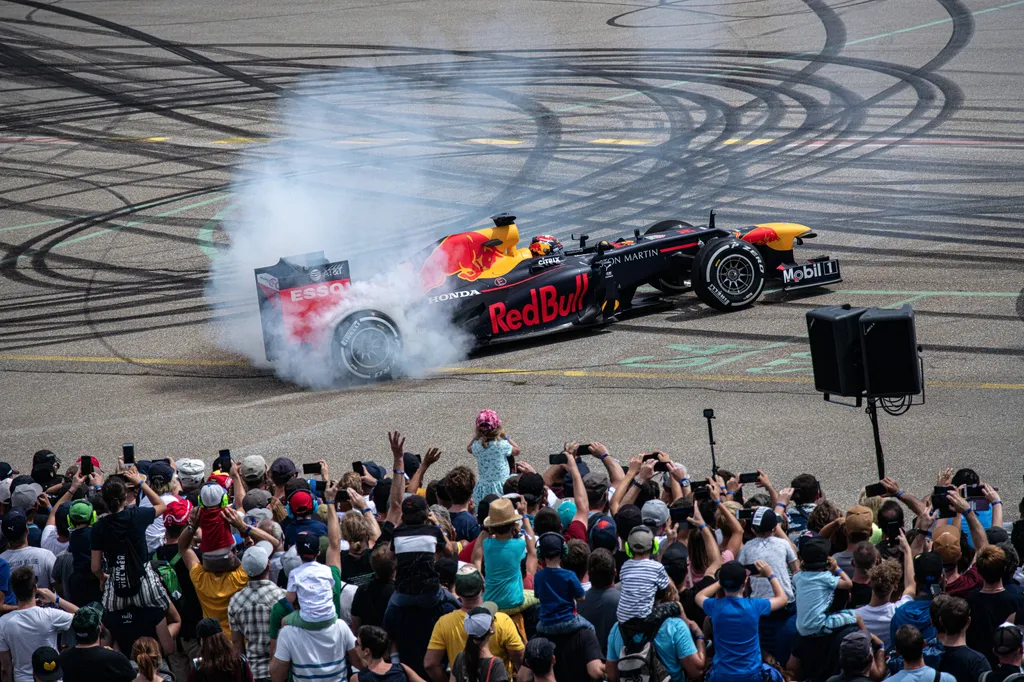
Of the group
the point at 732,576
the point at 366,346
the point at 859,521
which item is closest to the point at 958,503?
the point at 859,521

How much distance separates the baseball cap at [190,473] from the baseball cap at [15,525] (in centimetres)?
148

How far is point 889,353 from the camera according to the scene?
10.2 metres

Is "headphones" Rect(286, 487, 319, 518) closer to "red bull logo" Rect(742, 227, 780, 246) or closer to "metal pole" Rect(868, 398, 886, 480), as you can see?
"metal pole" Rect(868, 398, 886, 480)

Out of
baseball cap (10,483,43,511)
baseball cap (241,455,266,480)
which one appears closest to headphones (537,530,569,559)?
baseball cap (241,455,266,480)

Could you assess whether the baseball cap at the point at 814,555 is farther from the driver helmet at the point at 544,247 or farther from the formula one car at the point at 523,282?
the driver helmet at the point at 544,247

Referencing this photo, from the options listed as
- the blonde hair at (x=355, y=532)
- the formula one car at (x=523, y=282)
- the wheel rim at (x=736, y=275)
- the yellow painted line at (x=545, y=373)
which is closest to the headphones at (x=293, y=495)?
the blonde hair at (x=355, y=532)

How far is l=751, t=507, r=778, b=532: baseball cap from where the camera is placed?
24.5 feet

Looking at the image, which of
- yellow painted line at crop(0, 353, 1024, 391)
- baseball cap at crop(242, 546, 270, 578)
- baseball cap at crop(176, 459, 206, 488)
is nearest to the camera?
baseball cap at crop(242, 546, 270, 578)

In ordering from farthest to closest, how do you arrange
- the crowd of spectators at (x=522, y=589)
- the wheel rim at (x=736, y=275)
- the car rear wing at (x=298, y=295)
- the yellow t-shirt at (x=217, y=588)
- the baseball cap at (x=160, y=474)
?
the wheel rim at (x=736, y=275)
the car rear wing at (x=298, y=295)
the baseball cap at (x=160, y=474)
the yellow t-shirt at (x=217, y=588)
the crowd of spectators at (x=522, y=589)

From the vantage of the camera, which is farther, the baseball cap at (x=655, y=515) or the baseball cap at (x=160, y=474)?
the baseball cap at (x=160, y=474)

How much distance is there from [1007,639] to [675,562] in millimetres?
1767

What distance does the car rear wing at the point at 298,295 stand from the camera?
15266 millimetres

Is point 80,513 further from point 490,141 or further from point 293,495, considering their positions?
point 490,141

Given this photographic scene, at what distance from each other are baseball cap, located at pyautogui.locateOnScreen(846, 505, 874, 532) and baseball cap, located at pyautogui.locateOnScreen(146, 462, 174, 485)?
4.92m
